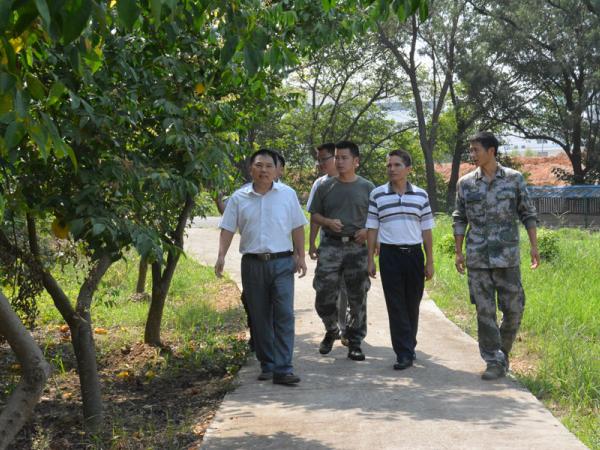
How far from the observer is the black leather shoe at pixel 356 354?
8.00 m

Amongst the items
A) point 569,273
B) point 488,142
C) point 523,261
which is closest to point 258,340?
point 488,142

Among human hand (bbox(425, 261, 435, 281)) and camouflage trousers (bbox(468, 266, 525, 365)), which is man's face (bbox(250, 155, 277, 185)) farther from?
camouflage trousers (bbox(468, 266, 525, 365))

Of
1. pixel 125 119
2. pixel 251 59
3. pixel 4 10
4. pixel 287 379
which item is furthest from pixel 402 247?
pixel 4 10

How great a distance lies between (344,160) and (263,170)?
3.15 ft

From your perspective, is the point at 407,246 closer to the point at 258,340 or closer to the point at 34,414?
the point at 258,340

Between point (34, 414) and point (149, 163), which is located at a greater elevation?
point (149, 163)

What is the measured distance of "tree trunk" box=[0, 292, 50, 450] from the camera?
5.24 m

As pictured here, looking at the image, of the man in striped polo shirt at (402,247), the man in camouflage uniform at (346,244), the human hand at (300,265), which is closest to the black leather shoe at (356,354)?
the man in camouflage uniform at (346,244)

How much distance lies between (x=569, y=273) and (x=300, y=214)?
21.7 feet

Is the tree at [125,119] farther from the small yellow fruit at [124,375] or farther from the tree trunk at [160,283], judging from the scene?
the small yellow fruit at [124,375]

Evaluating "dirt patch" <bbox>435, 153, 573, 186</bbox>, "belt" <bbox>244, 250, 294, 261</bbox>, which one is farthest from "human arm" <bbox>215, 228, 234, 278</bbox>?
"dirt patch" <bbox>435, 153, 573, 186</bbox>

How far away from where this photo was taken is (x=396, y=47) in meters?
38.4

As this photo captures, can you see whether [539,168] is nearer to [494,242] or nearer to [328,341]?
[328,341]

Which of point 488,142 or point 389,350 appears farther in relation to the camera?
point 389,350
